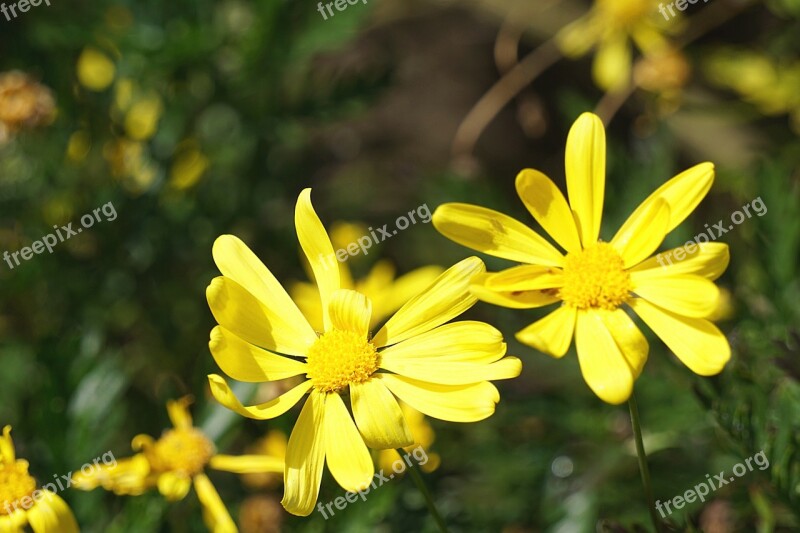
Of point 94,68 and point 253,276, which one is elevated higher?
point 94,68

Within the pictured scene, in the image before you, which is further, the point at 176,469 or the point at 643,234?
the point at 176,469

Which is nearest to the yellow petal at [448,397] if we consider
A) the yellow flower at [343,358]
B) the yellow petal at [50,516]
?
the yellow flower at [343,358]

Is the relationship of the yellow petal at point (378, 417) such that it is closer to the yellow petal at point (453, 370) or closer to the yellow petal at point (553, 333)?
the yellow petal at point (453, 370)

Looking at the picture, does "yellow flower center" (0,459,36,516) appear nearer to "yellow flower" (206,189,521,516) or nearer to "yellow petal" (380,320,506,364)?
"yellow flower" (206,189,521,516)

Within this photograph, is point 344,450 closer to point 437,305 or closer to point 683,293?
point 437,305

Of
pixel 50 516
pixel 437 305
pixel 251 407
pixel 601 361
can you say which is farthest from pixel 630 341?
pixel 50 516

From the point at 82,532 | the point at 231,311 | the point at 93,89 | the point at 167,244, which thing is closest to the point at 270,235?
the point at 167,244
